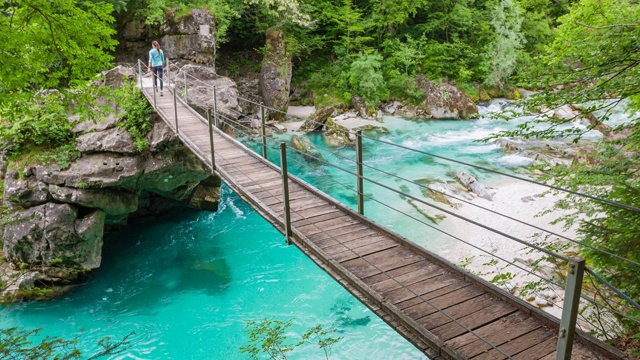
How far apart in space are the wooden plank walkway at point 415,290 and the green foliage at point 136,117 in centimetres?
444

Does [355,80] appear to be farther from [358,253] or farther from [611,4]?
[358,253]

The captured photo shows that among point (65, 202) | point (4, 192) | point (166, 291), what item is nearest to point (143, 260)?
point (166, 291)

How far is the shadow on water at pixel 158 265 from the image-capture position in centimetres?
915

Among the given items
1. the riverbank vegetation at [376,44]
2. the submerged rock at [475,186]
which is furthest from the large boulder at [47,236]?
the submerged rock at [475,186]

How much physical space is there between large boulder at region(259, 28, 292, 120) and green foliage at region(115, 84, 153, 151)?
853 centimetres

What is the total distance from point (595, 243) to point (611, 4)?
14.6 ft

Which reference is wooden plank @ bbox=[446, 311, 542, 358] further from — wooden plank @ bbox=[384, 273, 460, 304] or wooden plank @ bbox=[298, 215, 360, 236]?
wooden plank @ bbox=[298, 215, 360, 236]

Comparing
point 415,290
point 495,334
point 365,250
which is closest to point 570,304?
point 495,334

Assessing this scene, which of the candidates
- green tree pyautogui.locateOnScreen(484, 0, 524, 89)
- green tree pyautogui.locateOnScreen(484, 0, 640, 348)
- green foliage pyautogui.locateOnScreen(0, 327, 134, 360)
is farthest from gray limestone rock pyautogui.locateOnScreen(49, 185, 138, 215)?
green tree pyautogui.locateOnScreen(484, 0, 524, 89)

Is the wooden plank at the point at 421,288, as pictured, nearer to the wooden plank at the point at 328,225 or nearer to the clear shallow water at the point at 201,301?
the wooden plank at the point at 328,225

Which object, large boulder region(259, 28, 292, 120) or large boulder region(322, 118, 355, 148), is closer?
large boulder region(322, 118, 355, 148)

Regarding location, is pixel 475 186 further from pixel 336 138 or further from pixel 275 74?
pixel 275 74

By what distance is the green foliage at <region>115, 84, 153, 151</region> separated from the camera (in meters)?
9.58

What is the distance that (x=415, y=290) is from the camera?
12.4 ft
